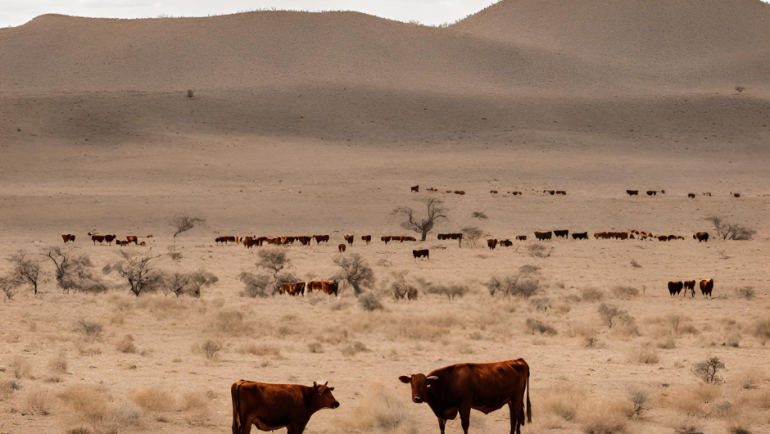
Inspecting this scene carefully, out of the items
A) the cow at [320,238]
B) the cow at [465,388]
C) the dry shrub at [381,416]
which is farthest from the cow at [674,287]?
the cow at [320,238]

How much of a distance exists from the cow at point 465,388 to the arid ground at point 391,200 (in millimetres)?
1395

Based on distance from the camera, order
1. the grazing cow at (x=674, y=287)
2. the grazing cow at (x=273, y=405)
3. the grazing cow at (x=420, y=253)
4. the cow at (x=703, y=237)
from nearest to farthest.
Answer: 1. the grazing cow at (x=273, y=405)
2. the grazing cow at (x=674, y=287)
3. the grazing cow at (x=420, y=253)
4. the cow at (x=703, y=237)

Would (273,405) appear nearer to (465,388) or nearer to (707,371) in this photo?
(465,388)

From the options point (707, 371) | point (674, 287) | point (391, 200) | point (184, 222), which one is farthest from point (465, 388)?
point (391, 200)

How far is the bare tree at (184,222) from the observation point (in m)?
51.2

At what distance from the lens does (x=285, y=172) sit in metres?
72.6

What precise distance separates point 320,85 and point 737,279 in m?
83.1

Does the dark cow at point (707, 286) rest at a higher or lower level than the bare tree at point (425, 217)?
lower

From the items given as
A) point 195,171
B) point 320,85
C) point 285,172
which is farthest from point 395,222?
point 320,85

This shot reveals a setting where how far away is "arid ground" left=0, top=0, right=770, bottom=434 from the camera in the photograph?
41.5ft

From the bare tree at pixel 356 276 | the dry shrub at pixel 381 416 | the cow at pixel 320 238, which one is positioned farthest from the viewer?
the cow at pixel 320 238

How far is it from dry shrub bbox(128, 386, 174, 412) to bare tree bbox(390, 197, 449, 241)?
37.1 m

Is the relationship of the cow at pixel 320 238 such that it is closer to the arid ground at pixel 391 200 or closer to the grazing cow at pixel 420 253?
the arid ground at pixel 391 200

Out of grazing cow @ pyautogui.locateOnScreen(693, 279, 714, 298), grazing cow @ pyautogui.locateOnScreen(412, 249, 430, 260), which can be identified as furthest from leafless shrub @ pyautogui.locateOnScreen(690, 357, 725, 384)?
grazing cow @ pyautogui.locateOnScreen(412, 249, 430, 260)
